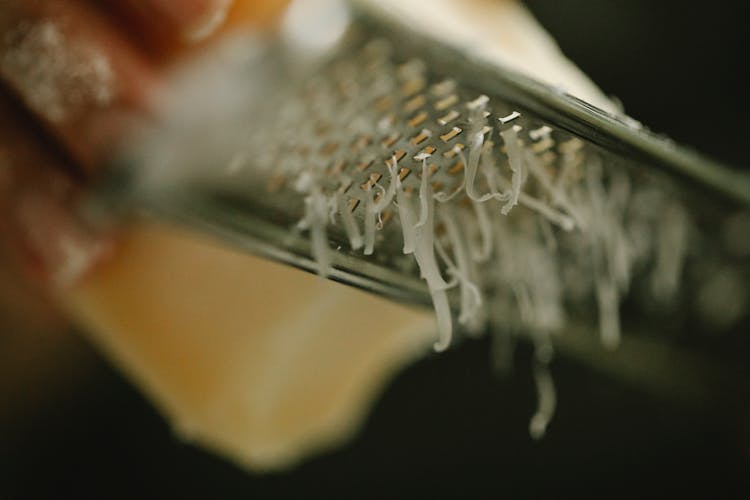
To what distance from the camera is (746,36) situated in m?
1.25

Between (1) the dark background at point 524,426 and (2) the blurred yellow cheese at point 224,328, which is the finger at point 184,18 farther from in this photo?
(1) the dark background at point 524,426

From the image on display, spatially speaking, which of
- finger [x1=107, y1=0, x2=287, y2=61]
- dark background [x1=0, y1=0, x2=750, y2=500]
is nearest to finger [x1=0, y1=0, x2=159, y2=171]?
finger [x1=107, y1=0, x2=287, y2=61]

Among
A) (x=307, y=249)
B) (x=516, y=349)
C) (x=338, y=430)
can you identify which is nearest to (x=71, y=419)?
(x=338, y=430)

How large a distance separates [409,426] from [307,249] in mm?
759

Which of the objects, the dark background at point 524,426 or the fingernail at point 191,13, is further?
the dark background at point 524,426

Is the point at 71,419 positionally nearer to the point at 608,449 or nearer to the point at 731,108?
the point at 608,449

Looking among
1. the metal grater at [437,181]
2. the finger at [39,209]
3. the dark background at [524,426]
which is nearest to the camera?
the metal grater at [437,181]

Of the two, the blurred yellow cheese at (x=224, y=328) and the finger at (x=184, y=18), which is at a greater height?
the finger at (x=184, y=18)

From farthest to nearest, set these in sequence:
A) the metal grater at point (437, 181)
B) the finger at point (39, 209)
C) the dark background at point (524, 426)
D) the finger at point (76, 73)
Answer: the dark background at point (524, 426)
the finger at point (39, 209)
the finger at point (76, 73)
the metal grater at point (437, 181)

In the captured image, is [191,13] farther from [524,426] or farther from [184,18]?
[524,426]

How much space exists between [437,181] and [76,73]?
334 mm

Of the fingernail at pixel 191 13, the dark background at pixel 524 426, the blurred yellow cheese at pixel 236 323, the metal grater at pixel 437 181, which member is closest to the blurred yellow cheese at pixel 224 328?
the blurred yellow cheese at pixel 236 323

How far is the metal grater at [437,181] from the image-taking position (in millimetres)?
485

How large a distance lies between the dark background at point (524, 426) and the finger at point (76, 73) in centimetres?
57
